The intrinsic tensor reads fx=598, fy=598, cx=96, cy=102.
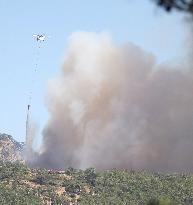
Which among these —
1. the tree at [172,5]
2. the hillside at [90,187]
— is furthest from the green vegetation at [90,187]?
the tree at [172,5]

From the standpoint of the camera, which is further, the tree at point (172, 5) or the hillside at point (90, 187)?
the hillside at point (90, 187)

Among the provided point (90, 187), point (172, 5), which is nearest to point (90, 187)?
point (90, 187)

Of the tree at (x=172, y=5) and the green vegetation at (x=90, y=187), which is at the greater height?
the green vegetation at (x=90, y=187)

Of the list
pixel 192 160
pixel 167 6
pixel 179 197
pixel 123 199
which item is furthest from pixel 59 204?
pixel 167 6

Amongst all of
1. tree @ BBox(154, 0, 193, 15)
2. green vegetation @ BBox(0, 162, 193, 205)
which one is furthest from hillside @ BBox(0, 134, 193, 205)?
tree @ BBox(154, 0, 193, 15)

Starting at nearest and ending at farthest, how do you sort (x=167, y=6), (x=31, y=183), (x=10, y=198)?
(x=167, y=6)
(x=10, y=198)
(x=31, y=183)

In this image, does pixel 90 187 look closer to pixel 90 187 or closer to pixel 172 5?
pixel 90 187

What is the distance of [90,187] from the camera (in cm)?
16888

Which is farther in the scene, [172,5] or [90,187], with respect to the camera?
[90,187]

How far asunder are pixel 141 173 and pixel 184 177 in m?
12.6

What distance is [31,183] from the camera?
169m

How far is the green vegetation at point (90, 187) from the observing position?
155 m

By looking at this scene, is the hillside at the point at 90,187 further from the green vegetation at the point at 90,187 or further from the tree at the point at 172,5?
the tree at the point at 172,5

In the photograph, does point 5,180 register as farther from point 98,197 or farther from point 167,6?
point 167,6
